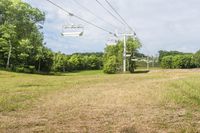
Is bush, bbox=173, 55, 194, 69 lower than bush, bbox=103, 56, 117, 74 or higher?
higher

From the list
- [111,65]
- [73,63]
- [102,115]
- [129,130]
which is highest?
[73,63]

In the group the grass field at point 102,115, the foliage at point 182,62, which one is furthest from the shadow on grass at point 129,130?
the foliage at point 182,62

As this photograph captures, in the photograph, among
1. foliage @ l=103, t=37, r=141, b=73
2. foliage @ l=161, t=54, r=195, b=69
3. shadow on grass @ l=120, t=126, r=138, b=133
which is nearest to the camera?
shadow on grass @ l=120, t=126, r=138, b=133

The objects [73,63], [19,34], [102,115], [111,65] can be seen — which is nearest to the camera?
[102,115]

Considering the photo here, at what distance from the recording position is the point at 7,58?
256 ft

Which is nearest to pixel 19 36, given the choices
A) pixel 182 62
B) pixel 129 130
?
pixel 129 130

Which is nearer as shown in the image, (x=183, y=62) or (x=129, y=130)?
(x=129, y=130)

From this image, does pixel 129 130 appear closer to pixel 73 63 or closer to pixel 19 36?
pixel 19 36

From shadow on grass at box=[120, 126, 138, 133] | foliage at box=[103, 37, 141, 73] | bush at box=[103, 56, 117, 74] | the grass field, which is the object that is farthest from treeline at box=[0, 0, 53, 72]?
shadow on grass at box=[120, 126, 138, 133]

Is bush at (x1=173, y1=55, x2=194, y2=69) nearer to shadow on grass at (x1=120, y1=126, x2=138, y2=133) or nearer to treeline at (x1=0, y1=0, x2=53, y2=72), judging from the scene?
treeline at (x1=0, y1=0, x2=53, y2=72)

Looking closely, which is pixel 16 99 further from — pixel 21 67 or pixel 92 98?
pixel 21 67

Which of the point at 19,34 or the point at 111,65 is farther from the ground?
the point at 19,34

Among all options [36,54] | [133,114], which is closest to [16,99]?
[133,114]

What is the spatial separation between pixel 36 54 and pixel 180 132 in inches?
2807
